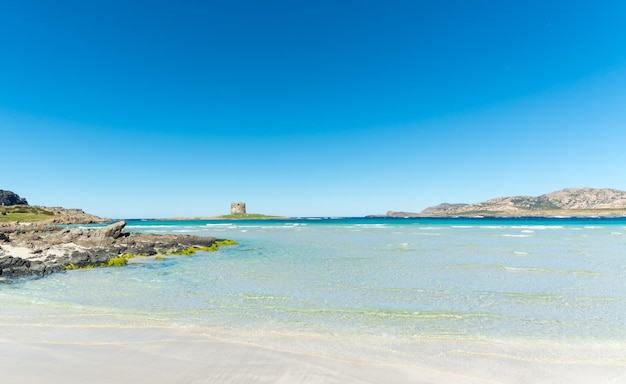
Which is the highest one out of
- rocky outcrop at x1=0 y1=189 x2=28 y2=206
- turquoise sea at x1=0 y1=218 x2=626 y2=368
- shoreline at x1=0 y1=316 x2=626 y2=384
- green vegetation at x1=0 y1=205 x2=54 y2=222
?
rocky outcrop at x1=0 y1=189 x2=28 y2=206

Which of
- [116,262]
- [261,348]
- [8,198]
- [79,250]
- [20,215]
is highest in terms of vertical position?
[8,198]

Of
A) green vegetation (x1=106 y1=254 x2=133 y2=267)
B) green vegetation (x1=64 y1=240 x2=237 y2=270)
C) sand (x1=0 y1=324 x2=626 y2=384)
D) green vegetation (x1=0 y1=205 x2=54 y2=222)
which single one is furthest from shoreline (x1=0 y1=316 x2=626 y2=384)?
green vegetation (x1=0 y1=205 x2=54 y2=222)

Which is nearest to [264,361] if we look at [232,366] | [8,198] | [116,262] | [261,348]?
[232,366]

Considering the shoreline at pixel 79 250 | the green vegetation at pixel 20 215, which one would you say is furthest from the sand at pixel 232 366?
the green vegetation at pixel 20 215

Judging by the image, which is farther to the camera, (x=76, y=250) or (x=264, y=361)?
(x=76, y=250)

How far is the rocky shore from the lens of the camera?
840 inches

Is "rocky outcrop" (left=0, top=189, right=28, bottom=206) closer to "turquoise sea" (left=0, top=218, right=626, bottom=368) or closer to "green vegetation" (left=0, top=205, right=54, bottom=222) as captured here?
"green vegetation" (left=0, top=205, right=54, bottom=222)

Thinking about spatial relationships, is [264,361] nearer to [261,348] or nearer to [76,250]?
[261,348]

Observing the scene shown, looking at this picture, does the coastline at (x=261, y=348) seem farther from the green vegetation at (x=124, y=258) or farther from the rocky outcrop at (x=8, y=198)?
the rocky outcrop at (x=8, y=198)

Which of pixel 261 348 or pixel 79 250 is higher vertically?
pixel 79 250

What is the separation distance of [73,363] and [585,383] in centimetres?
1179

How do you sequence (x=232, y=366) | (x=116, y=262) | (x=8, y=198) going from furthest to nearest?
(x=8, y=198)
(x=116, y=262)
(x=232, y=366)

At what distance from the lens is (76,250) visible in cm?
2981

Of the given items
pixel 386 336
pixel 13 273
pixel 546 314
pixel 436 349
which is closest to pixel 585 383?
pixel 436 349
